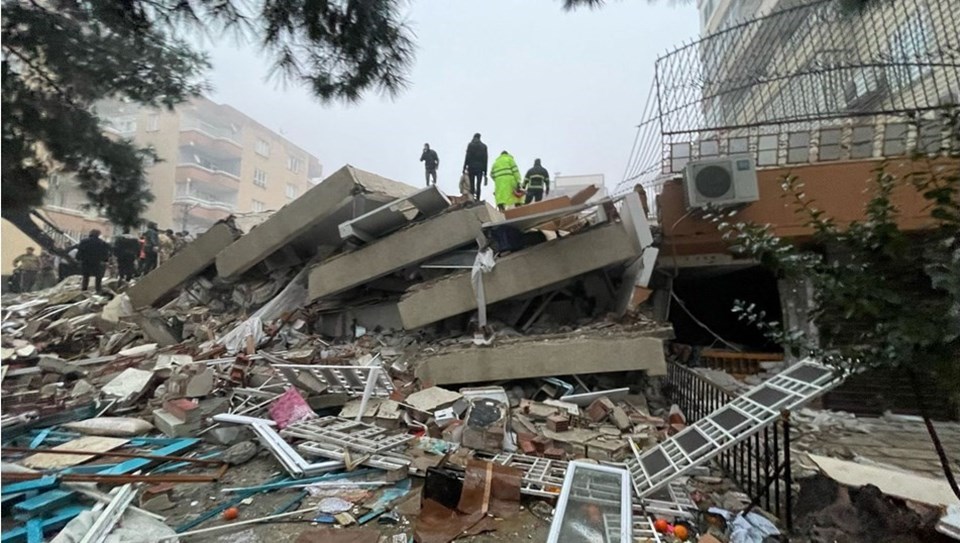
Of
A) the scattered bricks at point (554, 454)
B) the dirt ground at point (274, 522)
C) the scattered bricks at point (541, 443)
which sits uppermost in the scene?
the scattered bricks at point (541, 443)

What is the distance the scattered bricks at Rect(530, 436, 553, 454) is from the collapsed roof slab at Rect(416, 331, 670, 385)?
1.31 meters

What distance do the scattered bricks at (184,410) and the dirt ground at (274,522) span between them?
44.8 inches

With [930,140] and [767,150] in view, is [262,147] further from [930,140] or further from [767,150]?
[930,140]

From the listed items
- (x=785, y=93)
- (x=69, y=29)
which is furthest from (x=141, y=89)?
(x=785, y=93)

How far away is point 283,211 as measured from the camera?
768 centimetres

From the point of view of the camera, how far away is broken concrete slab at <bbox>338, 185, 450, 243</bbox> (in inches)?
269

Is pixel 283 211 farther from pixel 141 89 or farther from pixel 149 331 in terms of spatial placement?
pixel 141 89

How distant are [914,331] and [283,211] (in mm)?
7651

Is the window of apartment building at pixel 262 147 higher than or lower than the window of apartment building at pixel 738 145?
higher

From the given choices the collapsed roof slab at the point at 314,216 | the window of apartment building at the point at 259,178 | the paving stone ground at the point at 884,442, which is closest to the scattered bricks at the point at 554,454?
the paving stone ground at the point at 884,442

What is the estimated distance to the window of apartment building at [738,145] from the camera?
677cm

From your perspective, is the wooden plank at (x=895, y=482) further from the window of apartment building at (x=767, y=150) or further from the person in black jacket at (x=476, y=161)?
the person in black jacket at (x=476, y=161)

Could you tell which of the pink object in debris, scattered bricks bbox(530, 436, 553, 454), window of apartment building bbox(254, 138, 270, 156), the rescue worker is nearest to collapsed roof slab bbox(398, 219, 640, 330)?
the pink object in debris

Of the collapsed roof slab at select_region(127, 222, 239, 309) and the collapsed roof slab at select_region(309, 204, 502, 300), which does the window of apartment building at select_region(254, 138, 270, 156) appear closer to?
the collapsed roof slab at select_region(127, 222, 239, 309)
